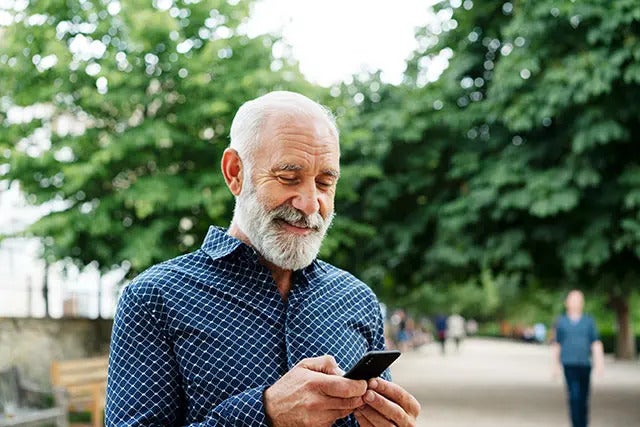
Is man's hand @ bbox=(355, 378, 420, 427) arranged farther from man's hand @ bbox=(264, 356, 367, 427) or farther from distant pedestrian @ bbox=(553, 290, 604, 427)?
distant pedestrian @ bbox=(553, 290, 604, 427)

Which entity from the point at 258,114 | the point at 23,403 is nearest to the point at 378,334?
the point at 258,114

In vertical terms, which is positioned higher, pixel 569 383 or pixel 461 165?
pixel 461 165

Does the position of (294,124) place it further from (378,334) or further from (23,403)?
(23,403)

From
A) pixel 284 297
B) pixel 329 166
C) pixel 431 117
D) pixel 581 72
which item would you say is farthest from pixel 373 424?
pixel 431 117

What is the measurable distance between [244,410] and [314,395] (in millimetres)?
168

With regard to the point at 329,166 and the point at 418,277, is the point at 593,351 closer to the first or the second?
the point at 418,277

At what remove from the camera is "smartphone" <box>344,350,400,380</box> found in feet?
5.59

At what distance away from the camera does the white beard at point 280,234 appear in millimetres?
2125

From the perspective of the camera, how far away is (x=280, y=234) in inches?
83.6

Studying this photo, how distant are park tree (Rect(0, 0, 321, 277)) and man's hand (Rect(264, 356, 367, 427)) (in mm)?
12071

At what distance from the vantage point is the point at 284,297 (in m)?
2.16

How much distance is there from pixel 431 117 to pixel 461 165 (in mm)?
1290

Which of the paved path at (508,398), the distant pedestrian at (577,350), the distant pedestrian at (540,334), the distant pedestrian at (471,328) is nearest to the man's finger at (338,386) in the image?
the distant pedestrian at (577,350)

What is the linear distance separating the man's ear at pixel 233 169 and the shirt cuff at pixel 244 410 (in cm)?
58
